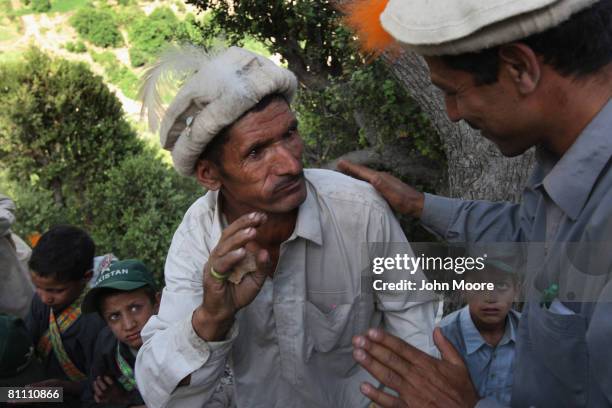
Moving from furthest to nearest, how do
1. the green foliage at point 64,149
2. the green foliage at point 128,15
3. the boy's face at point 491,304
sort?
the green foliage at point 128,15
the green foliage at point 64,149
the boy's face at point 491,304

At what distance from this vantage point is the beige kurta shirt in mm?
2484

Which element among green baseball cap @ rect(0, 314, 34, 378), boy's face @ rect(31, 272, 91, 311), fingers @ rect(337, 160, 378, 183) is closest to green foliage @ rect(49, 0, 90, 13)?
boy's face @ rect(31, 272, 91, 311)

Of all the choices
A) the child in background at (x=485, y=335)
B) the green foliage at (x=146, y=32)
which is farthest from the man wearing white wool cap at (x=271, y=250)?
the green foliage at (x=146, y=32)

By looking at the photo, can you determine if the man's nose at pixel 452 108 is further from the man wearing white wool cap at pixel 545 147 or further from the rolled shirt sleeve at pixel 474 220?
the rolled shirt sleeve at pixel 474 220

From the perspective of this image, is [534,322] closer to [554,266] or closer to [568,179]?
[554,266]

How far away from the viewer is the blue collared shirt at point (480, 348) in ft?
9.92

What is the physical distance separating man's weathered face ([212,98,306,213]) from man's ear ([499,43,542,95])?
89 centimetres

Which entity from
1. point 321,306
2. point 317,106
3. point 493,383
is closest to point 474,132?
point 493,383

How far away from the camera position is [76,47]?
1873cm

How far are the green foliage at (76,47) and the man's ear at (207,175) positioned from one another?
1764cm

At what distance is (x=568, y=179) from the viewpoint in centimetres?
175

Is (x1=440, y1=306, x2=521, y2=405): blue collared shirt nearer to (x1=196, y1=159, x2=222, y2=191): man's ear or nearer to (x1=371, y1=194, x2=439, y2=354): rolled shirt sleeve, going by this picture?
(x1=371, y1=194, x2=439, y2=354): rolled shirt sleeve

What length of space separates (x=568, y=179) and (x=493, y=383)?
60.0 inches

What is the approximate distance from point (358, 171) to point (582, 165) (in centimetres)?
109
